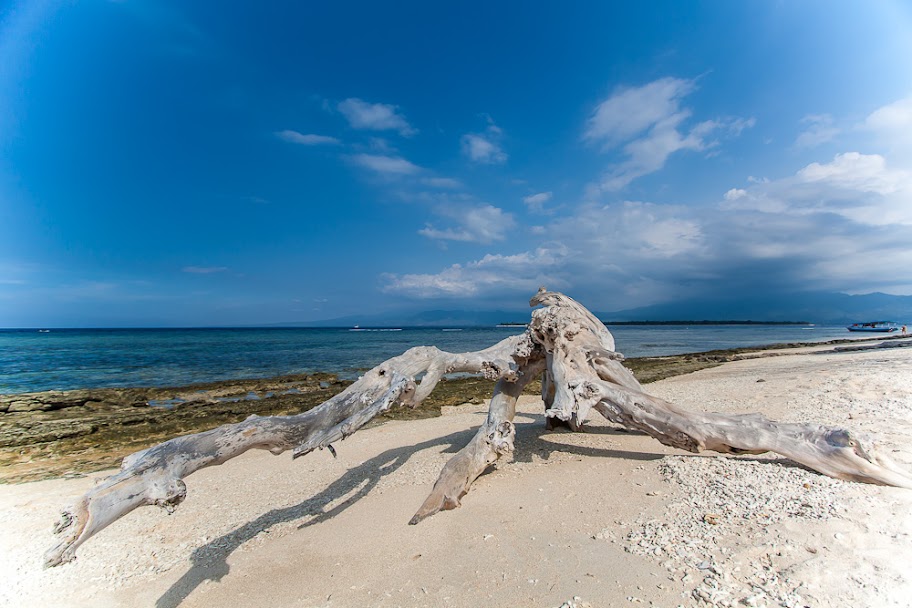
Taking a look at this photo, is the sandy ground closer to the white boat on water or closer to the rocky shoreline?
the rocky shoreline

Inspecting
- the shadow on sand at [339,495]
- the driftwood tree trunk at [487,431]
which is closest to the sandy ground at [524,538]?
the shadow on sand at [339,495]

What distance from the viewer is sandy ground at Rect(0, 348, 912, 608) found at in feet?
9.48

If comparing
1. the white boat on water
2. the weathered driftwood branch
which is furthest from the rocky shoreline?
the white boat on water

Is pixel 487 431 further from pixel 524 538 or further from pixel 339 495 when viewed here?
pixel 339 495

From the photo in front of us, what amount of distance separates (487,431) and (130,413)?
1228 centimetres

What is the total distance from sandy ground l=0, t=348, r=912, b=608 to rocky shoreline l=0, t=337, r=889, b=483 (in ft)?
7.89

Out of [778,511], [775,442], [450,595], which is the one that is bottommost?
[450,595]

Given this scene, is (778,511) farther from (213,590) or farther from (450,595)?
(213,590)

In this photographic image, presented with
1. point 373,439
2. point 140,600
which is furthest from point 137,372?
point 140,600

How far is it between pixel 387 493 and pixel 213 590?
80.1 inches

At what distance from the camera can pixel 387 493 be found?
17.5 feet

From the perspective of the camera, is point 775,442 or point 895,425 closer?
point 775,442

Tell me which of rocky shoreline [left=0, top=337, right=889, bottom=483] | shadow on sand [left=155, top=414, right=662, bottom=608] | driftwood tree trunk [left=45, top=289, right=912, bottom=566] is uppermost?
driftwood tree trunk [left=45, top=289, right=912, bottom=566]

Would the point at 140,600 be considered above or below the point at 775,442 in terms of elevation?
below
